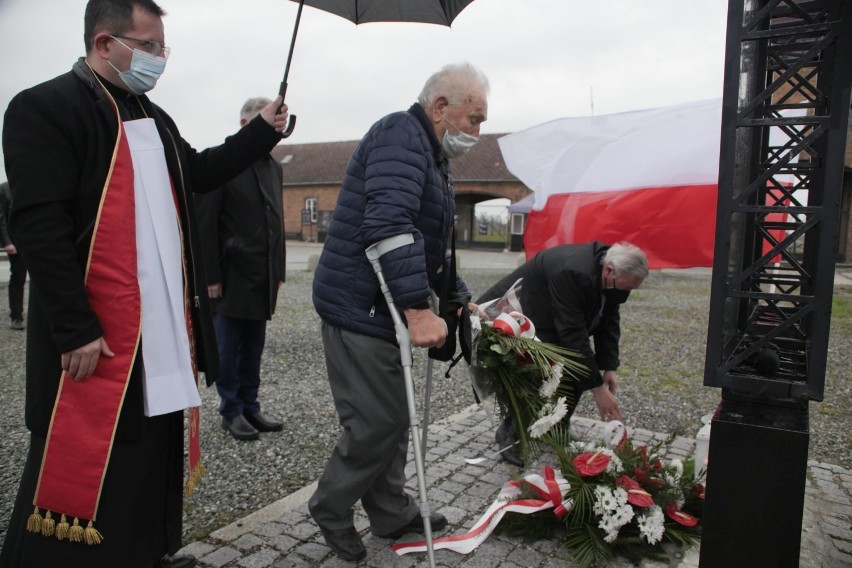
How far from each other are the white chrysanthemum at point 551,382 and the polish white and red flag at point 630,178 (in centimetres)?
407

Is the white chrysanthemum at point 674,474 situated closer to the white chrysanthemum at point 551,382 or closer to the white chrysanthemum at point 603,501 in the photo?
the white chrysanthemum at point 603,501

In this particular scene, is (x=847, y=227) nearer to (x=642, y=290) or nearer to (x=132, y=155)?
(x=642, y=290)

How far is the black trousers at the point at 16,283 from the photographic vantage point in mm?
Answer: 7820

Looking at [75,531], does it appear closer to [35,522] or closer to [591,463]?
[35,522]

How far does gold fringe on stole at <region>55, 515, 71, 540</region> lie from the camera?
207 centimetres

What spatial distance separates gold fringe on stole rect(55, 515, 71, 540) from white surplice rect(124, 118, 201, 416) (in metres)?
0.42

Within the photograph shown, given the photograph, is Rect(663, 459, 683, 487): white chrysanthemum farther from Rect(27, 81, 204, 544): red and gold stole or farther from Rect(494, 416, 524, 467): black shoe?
Rect(27, 81, 204, 544): red and gold stole

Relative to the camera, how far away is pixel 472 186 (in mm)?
37375

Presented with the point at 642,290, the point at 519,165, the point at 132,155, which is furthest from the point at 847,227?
the point at 132,155

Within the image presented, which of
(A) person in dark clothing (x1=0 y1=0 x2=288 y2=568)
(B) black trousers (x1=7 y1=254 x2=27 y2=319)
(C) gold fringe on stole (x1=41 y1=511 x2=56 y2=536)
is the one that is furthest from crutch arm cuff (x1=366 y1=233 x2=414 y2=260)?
(B) black trousers (x1=7 y1=254 x2=27 y2=319)

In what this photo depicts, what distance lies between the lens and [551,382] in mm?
3098

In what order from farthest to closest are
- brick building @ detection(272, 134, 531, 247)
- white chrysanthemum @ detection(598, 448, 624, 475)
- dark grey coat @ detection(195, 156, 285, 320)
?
1. brick building @ detection(272, 134, 531, 247)
2. dark grey coat @ detection(195, 156, 285, 320)
3. white chrysanthemum @ detection(598, 448, 624, 475)

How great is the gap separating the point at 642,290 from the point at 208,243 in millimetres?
14030

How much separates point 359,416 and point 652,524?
4.97ft
